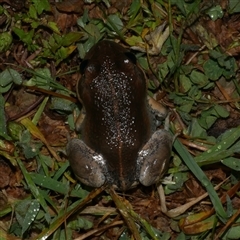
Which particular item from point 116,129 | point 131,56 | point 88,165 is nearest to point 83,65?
point 131,56

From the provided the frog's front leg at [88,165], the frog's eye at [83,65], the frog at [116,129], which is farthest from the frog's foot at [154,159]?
the frog's eye at [83,65]

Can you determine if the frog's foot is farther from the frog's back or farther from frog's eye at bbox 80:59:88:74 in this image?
frog's eye at bbox 80:59:88:74

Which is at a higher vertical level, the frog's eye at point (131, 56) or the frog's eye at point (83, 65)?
the frog's eye at point (131, 56)

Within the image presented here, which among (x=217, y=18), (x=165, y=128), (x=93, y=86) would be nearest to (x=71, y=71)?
(x=93, y=86)

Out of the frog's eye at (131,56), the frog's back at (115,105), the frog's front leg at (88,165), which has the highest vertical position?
the frog's eye at (131,56)

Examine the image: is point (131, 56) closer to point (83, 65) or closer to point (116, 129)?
point (83, 65)

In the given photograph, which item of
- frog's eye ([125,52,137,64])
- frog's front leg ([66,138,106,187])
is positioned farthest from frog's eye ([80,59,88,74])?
frog's front leg ([66,138,106,187])

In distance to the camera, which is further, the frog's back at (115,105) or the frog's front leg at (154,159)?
the frog's front leg at (154,159)

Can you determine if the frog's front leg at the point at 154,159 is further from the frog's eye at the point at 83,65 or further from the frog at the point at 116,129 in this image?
the frog's eye at the point at 83,65
